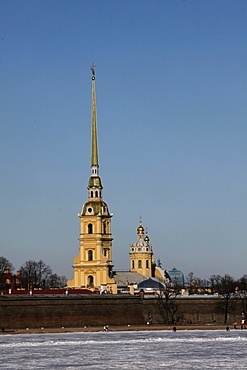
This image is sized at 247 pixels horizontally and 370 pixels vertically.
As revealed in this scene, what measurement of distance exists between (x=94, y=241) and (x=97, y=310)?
22.5m

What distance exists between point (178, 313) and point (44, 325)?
50.5 feet

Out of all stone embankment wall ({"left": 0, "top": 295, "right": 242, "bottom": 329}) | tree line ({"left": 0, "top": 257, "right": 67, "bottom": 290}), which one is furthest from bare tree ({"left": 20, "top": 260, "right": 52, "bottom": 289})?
stone embankment wall ({"left": 0, "top": 295, "right": 242, "bottom": 329})

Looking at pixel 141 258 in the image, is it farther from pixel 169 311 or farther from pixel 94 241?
pixel 169 311

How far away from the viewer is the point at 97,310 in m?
92.9

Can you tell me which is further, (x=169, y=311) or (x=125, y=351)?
(x=169, y=311)

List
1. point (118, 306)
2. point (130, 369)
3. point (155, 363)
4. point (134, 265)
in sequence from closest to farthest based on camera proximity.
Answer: point (130, 369), point (155, 363), point (118, 306), point (134, 265)

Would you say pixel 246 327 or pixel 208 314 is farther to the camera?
pixel 208 314

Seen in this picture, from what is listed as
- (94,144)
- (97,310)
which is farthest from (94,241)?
(97,310)

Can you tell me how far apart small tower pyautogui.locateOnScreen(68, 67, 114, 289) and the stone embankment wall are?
17801 mm

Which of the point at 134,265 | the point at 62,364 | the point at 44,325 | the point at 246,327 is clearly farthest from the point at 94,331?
the point at 134,265

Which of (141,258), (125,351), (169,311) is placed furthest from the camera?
(141,258)

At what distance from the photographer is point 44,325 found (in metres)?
88.2

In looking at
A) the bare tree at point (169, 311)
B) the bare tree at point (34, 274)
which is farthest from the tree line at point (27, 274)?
the bare tree at point (169, 311)

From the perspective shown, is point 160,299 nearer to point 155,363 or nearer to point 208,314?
point 208,314
